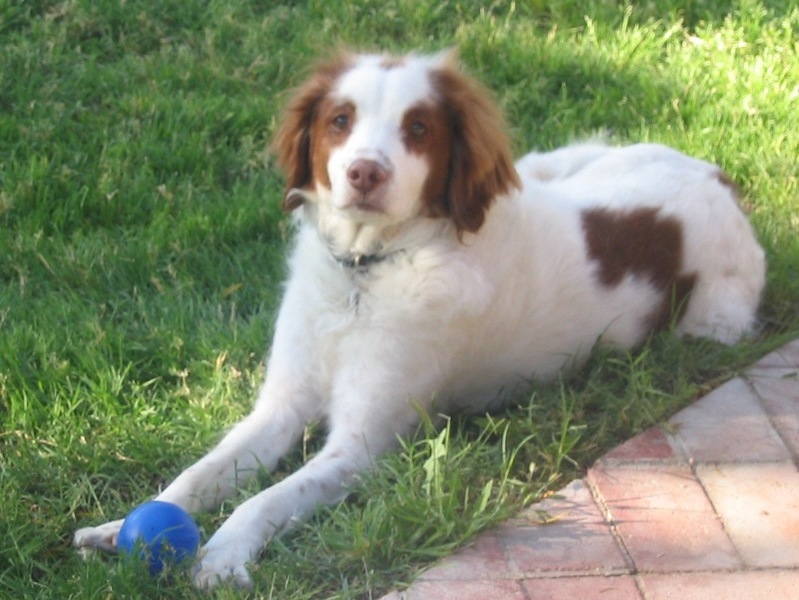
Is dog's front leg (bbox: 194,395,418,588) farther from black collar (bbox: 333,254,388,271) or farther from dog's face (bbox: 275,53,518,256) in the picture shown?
dog's face (bbox: 275,53,518,256)

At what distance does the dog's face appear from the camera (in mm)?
3416

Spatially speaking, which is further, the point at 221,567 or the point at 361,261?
the point at 361,261

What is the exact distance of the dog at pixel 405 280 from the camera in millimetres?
3426

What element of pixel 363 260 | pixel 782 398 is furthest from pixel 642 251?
pixel 363 260

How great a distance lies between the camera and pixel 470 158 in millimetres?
3596

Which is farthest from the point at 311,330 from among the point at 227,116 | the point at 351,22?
the point at 351,22

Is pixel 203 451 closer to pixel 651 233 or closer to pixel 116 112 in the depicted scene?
pixel 651 233

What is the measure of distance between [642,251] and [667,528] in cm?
126

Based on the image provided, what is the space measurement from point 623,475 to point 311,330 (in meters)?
1.00

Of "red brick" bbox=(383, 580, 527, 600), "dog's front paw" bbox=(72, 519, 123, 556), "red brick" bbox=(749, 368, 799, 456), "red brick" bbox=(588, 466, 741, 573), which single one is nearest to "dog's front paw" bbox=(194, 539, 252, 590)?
"dog's front paw" bbox=(72, 519, 123, 556)

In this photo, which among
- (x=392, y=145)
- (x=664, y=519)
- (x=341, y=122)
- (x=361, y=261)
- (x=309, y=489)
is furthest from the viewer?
(x=361, y=261)

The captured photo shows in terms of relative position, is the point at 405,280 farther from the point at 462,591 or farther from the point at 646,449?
the point at 462,591

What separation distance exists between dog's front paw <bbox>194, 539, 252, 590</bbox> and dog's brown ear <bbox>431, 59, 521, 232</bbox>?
113 cm

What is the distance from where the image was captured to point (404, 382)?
3613 millimetres
